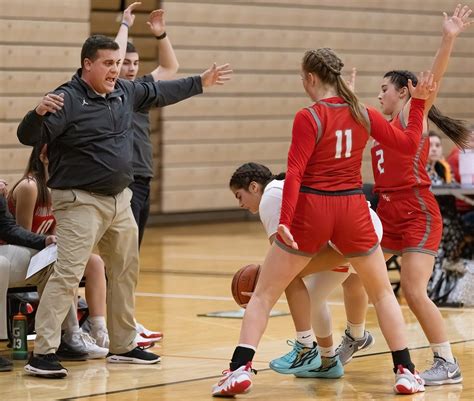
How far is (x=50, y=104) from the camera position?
6172 millimetres

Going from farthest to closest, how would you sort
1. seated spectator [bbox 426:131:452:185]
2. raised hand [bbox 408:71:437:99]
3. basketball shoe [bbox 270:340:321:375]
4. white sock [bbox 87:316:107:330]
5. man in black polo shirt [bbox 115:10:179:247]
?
seated spectator [bbox 426:131:452:185] < man in black polo shirt [bbox 115:10:179:247] < white sock [bbox 87:316:107:330] < basketball shoe [bbox 270:340:321:375] < raised hand [bbox 408:71:437:99]

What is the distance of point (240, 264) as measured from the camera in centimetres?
1182

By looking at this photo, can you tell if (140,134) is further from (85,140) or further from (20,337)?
(20,337)

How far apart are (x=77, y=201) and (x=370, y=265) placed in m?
1.65

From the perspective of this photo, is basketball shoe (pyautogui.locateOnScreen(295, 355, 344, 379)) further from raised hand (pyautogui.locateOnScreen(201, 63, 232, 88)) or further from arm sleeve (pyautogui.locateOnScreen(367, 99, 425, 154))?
raised hand (pyautogui.locateOnScreen(201, 63, 232, 88))

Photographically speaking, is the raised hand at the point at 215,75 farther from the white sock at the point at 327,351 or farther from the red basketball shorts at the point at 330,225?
the white sock at the point at 327,351

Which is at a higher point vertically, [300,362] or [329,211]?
[329,211]

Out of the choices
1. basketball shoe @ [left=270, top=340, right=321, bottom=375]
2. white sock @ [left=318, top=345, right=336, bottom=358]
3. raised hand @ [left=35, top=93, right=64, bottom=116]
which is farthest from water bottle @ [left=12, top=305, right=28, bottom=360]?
white sock @ [left=318, top=345, right=336, bottom=358]

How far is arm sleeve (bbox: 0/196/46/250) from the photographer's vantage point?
22.9 ft

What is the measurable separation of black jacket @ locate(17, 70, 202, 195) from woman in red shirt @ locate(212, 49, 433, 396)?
1142 mm

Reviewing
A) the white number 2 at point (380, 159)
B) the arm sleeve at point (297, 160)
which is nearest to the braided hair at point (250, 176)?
the arm sleeve at point (297, 160)

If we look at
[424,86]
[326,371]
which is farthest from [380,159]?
[326,371]

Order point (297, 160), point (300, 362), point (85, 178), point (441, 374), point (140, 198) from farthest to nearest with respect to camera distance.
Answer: point (140, 198) → point (85, 178) → point (300, 362) → point (441, 374) → point (297, 160)

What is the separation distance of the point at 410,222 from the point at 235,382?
1.40 meters
